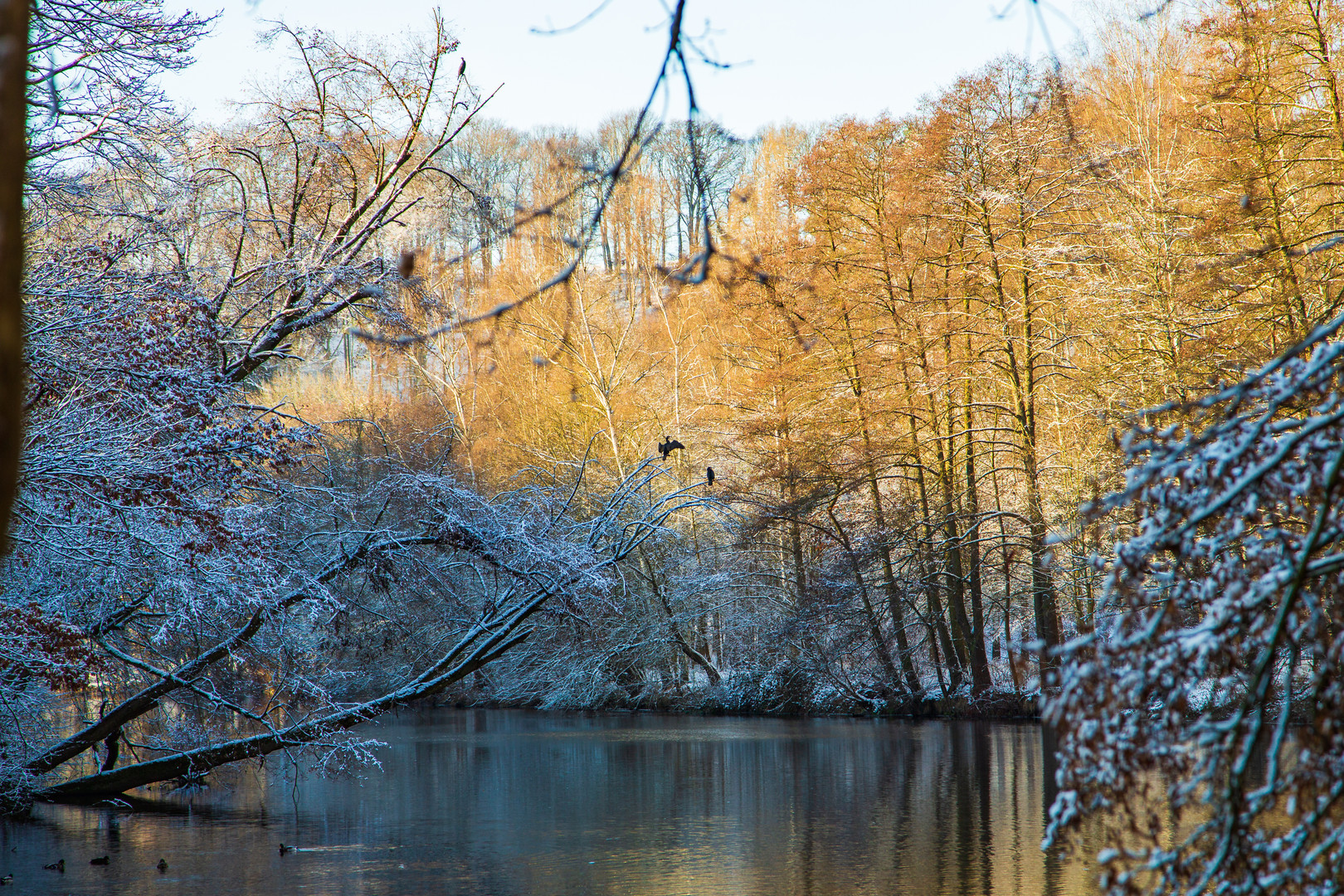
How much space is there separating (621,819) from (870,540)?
1034cm

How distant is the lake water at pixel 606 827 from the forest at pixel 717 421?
1009 mm

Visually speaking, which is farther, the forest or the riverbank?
the riverbank

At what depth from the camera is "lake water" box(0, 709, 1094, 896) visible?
8734mm

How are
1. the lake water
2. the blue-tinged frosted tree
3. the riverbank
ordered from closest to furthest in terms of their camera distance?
the blue-tinged frosted tree
the lake water
the riverbank

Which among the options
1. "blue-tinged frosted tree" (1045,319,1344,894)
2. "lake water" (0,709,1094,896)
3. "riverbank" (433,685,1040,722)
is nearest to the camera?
"blue-tinged frosted tree" (1045,319,1344,894)

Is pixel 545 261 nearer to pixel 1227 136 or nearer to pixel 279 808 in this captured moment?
pixel 279 808

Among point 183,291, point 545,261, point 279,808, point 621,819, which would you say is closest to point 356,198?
point 545,261

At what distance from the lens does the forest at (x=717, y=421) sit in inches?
110

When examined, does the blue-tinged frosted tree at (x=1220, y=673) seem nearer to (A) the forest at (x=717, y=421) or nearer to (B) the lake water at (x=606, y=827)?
(A) the forest at (x=717, y=421)

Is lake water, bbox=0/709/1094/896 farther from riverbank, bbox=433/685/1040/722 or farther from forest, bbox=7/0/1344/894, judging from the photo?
riverbank, bbox=433/685/1040/722

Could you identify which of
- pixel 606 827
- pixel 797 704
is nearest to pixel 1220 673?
pixel 606 827

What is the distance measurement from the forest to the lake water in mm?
1009

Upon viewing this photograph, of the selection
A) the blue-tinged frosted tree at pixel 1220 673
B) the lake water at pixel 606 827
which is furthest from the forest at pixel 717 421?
the lake water at pixel 606 827

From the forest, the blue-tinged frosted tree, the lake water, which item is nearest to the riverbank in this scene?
the forest
